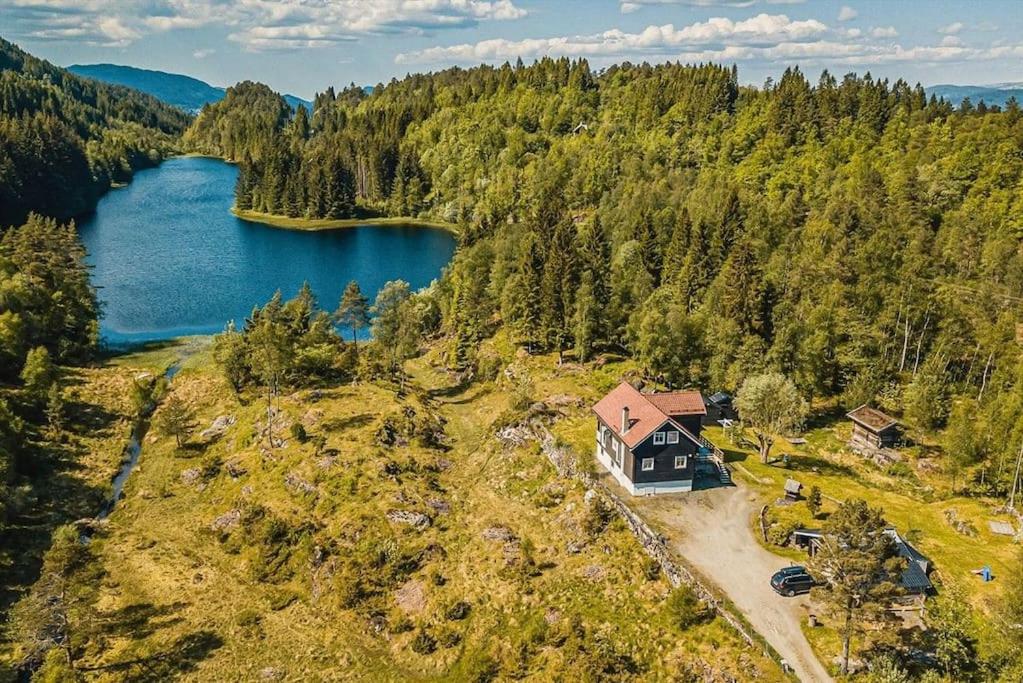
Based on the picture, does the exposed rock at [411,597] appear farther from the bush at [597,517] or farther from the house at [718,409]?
the house at [718,409]

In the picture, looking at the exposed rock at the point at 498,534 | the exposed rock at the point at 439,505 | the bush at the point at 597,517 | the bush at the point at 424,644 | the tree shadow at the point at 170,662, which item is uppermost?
the bush at the point at 597,517

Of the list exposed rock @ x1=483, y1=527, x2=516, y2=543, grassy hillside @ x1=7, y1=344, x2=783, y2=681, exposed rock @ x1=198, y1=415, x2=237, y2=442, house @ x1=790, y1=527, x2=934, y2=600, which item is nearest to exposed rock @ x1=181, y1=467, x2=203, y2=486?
grassy hillside @ x1=7, y1=344, x2=783, y2=681

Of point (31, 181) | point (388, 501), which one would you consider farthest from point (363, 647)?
point (31, 181)

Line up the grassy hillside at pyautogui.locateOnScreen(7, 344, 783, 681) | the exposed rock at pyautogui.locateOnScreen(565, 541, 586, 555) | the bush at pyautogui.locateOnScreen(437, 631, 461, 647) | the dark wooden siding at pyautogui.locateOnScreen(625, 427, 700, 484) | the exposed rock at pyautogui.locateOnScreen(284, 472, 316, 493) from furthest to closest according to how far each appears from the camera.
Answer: the exposed rock at pyautogui.locateOnScreen(284, 472, 316, 493)
the dark wooden siding at pyautogui.locateOnScreen(625, 427, 700, 484)
the exposed rock at pyautogui.locateOnScreen(565, 541, 586, 555)
the bush at pyautogui.locateOnScreen(437, 631, 461, 647)
the grassy hillside at pyautogui.locateOnScreen(7, 344, 783, 681)

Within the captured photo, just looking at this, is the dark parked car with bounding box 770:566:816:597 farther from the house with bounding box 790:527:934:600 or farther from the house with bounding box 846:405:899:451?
the house with bounding box 846:405:899:451

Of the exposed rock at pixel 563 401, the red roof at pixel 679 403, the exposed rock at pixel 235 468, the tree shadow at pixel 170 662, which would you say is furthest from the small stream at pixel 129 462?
the red roof at pixel 679 403

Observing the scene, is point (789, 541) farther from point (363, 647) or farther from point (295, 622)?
point (295, 622)
